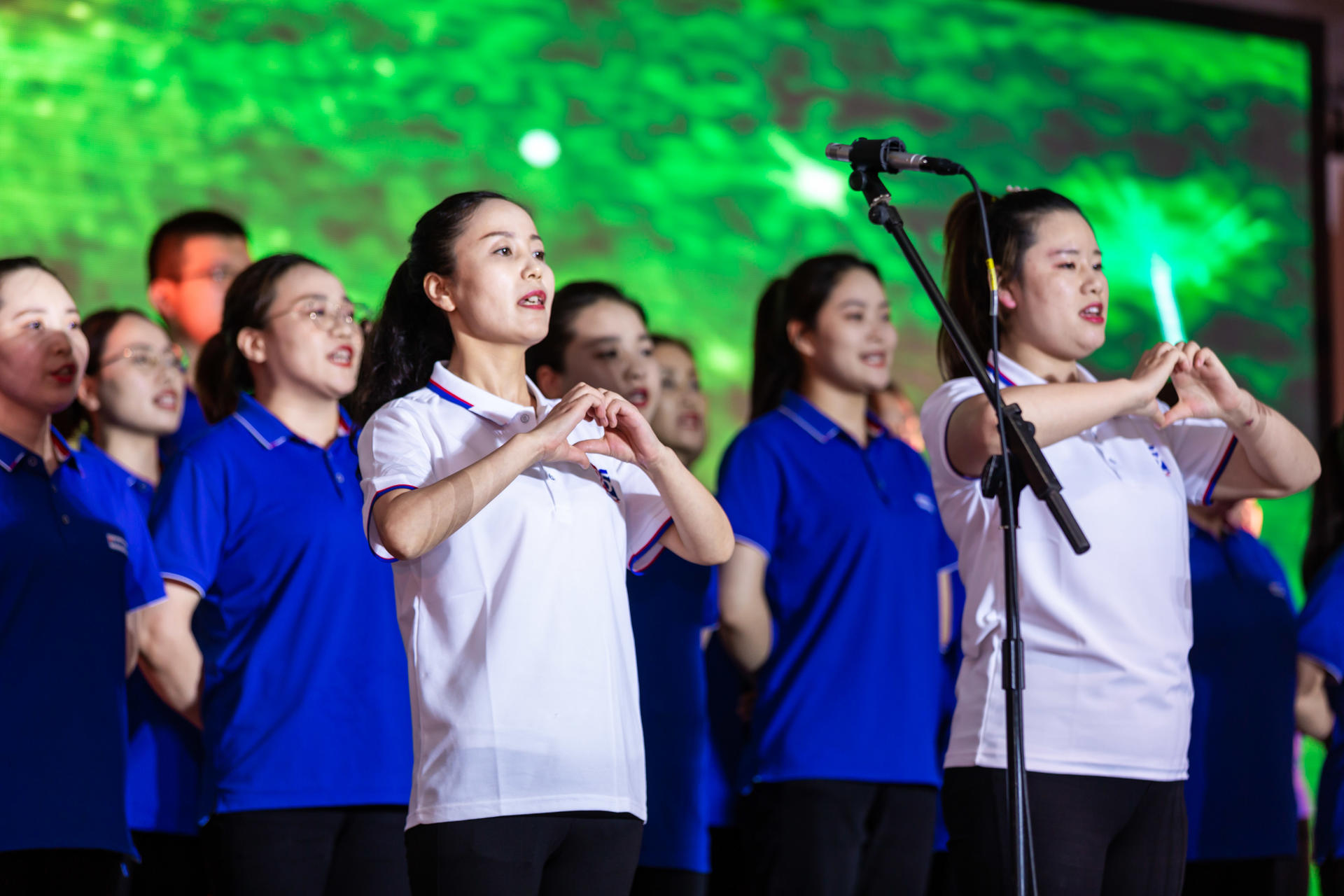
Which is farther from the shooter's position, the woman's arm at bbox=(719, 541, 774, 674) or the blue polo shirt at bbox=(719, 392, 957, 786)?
the woman's arm at bbox=(719, 541, 774, 674)

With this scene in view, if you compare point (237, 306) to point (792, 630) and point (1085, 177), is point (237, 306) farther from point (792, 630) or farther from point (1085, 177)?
point (1085, 177)

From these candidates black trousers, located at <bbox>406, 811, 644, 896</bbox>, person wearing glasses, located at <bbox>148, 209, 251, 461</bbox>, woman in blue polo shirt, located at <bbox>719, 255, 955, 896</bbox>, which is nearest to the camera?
black trousers, located at <bbox>406, 811, 644, 896</bbox>

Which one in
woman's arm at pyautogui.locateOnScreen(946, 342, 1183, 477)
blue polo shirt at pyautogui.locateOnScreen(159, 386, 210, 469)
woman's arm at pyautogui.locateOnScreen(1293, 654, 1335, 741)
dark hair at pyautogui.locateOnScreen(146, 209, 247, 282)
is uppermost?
dark hair at pyautogui.locateOnScreen(146, 209, 247, 282)

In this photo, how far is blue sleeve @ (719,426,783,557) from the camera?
3.07 meters

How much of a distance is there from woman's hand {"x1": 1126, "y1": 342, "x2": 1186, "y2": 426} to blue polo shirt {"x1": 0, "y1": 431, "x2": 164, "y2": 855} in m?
1.72

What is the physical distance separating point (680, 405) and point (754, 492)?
55cm

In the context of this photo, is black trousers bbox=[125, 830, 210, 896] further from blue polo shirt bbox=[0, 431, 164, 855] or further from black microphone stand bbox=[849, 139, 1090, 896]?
black microphone stand bbox=[849, 139, 1090, 896]

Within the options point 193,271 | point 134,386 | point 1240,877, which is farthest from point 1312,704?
point 193,271

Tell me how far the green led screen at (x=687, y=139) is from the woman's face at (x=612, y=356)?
4.48 feet

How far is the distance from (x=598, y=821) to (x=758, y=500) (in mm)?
1306

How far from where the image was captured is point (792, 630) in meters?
3.04

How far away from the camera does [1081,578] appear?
85.5 inches

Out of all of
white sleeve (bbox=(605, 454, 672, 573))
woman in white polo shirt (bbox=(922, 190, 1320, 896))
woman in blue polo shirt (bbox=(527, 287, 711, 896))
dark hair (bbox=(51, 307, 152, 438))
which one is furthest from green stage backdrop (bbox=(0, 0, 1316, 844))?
woman in white polo shirt (bbox=(922, 190, 1320, 896))

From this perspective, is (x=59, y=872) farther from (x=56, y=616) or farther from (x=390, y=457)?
(x=390, y=457)
